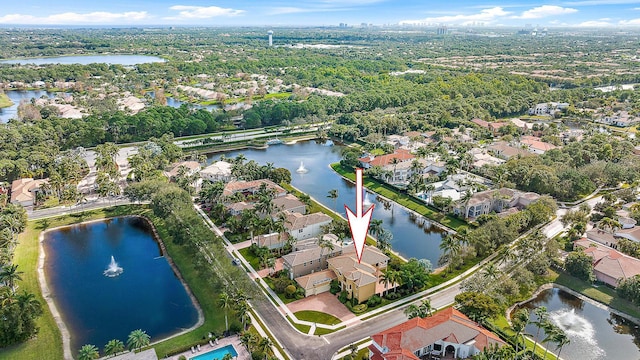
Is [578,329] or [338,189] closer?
[578,329]

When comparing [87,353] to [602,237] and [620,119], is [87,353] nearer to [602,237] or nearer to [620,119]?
[602,237]

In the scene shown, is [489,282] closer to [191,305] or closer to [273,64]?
[191,305]

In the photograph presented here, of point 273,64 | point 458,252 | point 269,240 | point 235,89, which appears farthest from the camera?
point 273,64

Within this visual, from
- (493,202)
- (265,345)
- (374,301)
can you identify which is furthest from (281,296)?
(493,202)

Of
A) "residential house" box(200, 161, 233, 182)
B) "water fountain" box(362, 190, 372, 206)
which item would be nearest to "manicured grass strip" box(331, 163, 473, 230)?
"water fountain" box(362, 190, 372, 206)

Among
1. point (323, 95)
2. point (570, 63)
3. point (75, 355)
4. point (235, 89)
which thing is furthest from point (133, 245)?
point (570, 63)
